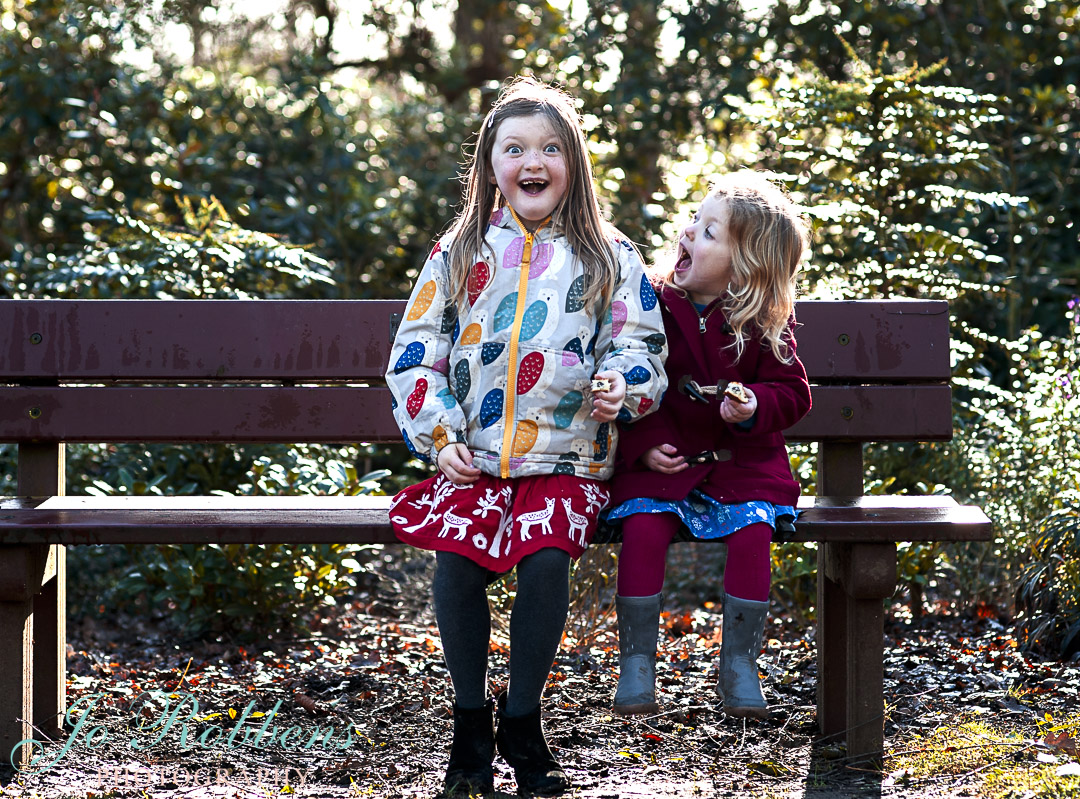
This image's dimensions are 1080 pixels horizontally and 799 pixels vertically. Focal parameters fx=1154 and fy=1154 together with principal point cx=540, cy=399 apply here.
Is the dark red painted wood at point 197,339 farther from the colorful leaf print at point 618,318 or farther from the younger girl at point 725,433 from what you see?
the younger girl at point 725,433

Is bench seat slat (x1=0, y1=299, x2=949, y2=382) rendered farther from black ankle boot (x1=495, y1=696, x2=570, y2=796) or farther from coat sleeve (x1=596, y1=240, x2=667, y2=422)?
black ankle boot (x1=495, y1=696, x2=570, y2=796)

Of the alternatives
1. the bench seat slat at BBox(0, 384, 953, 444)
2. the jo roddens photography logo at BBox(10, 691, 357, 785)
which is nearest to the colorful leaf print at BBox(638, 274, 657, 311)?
the bench seat slat at BBox(0, 384, 953, 444)

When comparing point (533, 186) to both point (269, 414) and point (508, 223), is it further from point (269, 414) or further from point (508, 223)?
point (269, 414)

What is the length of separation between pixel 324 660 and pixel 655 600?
1704 millimetres

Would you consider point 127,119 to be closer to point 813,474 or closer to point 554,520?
point 813,474

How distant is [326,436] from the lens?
3.22m

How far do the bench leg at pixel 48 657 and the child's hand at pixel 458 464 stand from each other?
3.96 feet

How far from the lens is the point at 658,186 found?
7680mm

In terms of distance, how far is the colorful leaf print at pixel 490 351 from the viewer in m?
2.64

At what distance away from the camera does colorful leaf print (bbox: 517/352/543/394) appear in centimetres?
260

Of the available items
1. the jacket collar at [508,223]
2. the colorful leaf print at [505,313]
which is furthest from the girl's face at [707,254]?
the colorful leaf print at [505,313]

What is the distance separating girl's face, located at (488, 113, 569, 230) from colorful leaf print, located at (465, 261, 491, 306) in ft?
0.54

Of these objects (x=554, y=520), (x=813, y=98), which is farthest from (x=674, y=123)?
(x=554, y=520)

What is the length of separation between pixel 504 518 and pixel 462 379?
34cm
